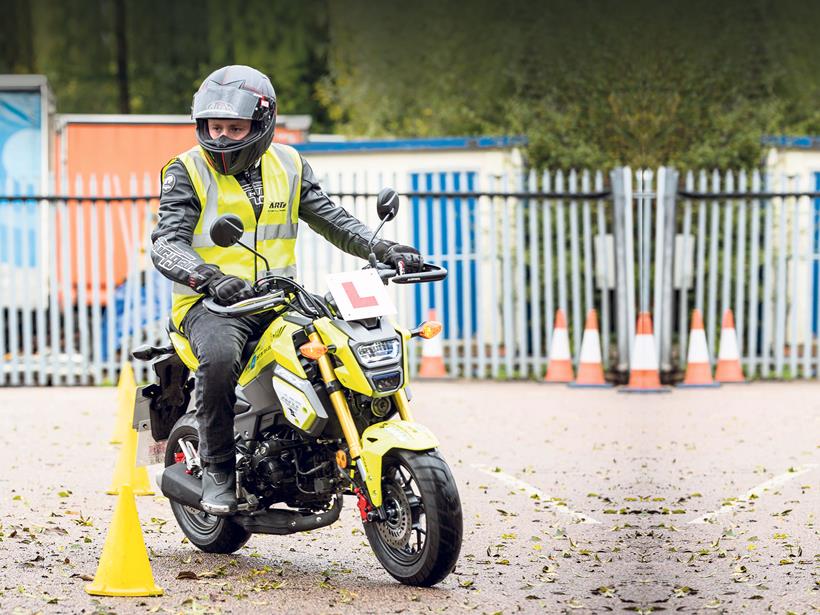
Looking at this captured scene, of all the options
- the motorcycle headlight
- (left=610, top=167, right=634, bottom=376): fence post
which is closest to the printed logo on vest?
the motorcycle headlight

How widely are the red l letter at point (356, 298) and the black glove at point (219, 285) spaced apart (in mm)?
392

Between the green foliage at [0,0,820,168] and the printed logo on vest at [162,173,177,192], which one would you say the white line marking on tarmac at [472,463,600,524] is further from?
the green foliage at [0,0,820,168]

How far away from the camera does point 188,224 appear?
6523 mm

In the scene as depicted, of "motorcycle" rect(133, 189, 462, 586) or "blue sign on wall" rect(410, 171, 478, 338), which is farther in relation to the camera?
"blue sign on wall" rect(410, 171, 478, 338)

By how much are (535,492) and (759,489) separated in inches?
52.0

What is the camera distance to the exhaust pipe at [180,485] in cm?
663

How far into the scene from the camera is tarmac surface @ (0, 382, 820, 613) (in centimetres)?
599

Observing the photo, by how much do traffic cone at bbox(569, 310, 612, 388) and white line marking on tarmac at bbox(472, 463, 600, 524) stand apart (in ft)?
16.0

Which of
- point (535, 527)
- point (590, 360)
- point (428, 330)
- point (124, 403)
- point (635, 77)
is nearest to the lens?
point (428, 330)

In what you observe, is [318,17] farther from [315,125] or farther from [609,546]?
[609,546]

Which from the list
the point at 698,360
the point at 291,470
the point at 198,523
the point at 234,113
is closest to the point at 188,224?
the point at 234,113

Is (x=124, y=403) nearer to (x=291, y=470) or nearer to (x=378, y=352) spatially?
(x=291, y=470)

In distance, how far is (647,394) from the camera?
14.2m

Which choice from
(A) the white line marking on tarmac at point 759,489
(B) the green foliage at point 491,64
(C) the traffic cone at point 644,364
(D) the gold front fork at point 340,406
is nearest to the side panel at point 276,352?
(D) the gold front fork at point 340,406
